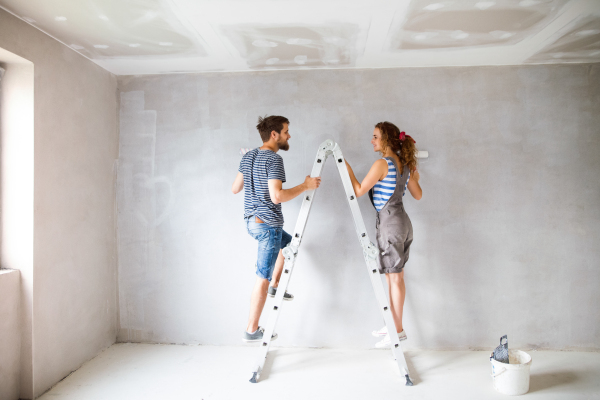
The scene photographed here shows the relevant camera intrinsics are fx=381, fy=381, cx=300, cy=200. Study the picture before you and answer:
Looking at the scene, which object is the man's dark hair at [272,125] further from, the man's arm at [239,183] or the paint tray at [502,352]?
the paint tray at [502,352]

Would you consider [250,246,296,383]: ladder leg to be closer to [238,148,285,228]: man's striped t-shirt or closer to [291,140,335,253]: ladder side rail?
[291,140,335,253]: ladder side rail

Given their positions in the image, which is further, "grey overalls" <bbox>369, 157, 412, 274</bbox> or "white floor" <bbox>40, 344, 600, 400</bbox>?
"grey overalls" <bbox>369, 157, 412, 274</bbox>

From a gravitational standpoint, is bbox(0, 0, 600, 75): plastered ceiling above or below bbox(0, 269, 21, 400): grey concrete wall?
above

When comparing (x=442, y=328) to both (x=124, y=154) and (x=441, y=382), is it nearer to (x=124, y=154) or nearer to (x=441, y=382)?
(x=441, y=382)

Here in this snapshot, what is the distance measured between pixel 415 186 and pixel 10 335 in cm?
275

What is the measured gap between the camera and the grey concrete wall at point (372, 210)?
2.96 meters

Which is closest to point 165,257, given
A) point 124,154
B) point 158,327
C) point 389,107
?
point 158,327

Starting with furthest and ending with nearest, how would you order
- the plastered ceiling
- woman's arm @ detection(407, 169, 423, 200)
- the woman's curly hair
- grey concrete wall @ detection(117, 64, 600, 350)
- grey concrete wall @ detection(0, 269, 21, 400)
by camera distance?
1. grey concrete wall @ detection(117, 64, 600, 350)
2. woman's arm @ detection(407, 169, 423, 200)
3. the woman's curly hair
4. grey concrete wall @ detection(0, 269, 21, 400)
5. the plastered ceiling

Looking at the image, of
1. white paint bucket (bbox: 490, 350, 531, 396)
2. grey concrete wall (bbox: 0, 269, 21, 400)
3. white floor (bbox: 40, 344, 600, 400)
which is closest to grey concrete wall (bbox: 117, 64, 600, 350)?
white floor (bbox: 40, 344, 600, 400)

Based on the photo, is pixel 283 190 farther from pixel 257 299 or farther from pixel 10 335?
pixel 10 335

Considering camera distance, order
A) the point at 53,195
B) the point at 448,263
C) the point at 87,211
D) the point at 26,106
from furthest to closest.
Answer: the point at 448,263
the point at 87,211
the point at 53,195
the point at 26,106

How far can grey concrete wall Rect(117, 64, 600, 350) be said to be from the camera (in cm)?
296

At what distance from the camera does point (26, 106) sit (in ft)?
7.52

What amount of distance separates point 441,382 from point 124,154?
2.96 meters
